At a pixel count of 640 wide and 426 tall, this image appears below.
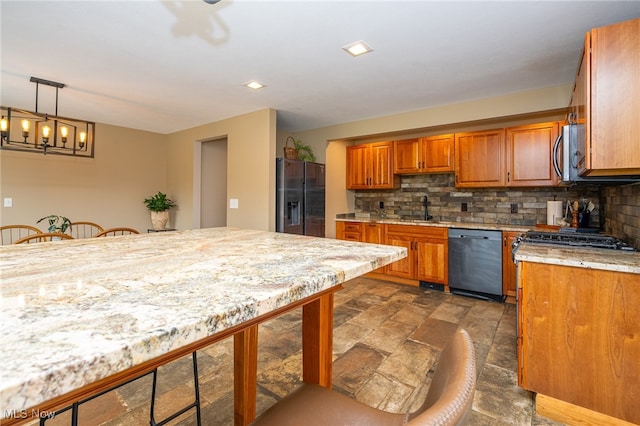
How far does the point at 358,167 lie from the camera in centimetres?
491

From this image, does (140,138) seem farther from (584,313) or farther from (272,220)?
(584,313)

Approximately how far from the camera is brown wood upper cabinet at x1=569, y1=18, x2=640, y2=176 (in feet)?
5.01

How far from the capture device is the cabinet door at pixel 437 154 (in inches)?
161

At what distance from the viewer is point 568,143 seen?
2008 millimetres

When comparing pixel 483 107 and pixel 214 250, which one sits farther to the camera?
pixel 483 107

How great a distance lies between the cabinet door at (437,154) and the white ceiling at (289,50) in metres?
0.58

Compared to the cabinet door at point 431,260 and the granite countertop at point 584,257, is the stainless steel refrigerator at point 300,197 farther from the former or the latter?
the granite countertop at point 584,257

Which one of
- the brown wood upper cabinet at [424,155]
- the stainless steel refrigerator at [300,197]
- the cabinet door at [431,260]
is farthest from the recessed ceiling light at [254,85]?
the cabinet door at [431,260]

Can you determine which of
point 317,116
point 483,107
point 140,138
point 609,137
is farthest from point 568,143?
point 140,138

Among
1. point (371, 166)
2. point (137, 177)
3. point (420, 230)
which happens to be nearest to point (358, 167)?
point (371, 166)

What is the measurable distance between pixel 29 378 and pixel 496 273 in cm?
397

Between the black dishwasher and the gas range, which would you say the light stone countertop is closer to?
the gas range

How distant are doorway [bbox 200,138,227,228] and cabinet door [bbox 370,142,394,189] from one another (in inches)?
105

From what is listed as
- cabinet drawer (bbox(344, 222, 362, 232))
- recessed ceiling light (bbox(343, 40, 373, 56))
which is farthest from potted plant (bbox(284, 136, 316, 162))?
recessed ceiling light (bbox(343, 40, 373, 56))
